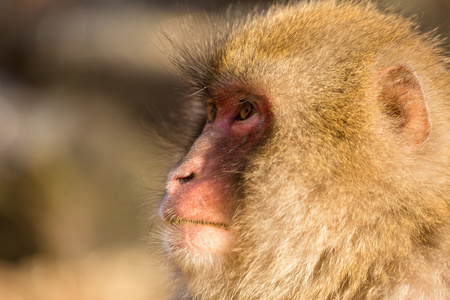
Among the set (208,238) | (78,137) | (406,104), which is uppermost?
(406,104)

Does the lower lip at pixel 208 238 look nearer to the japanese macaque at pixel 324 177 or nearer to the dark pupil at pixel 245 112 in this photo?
the japanese macaque at pixel 324 177

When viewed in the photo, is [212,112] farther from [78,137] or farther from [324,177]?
[78,137]

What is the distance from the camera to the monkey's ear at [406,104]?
193 cm

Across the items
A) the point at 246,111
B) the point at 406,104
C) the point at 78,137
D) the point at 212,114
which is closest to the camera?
the point at 406,104

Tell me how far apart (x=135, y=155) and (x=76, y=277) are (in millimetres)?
1519

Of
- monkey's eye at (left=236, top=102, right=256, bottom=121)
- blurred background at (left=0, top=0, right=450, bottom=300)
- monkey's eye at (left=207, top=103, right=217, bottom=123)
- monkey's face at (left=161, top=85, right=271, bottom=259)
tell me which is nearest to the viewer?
monkey's face at (left=161, top=85, right=271, bottom=259)

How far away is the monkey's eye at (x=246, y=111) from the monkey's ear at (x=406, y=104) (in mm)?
585

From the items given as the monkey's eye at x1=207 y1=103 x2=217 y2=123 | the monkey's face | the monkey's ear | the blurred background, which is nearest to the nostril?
the monkey's face

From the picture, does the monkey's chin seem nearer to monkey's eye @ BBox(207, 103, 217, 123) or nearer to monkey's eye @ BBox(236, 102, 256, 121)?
A: monkey's eye @ BBox(236, 102, 256, 121)

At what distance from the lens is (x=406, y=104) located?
76.7 inches

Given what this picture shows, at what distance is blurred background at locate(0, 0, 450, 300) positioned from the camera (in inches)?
219

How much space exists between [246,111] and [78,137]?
4023 mm

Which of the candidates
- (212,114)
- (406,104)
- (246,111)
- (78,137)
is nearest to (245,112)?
(246,111)

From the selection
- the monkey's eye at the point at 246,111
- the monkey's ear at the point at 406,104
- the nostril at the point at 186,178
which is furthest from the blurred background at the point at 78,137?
the monkey's ear at the point at 406,104
